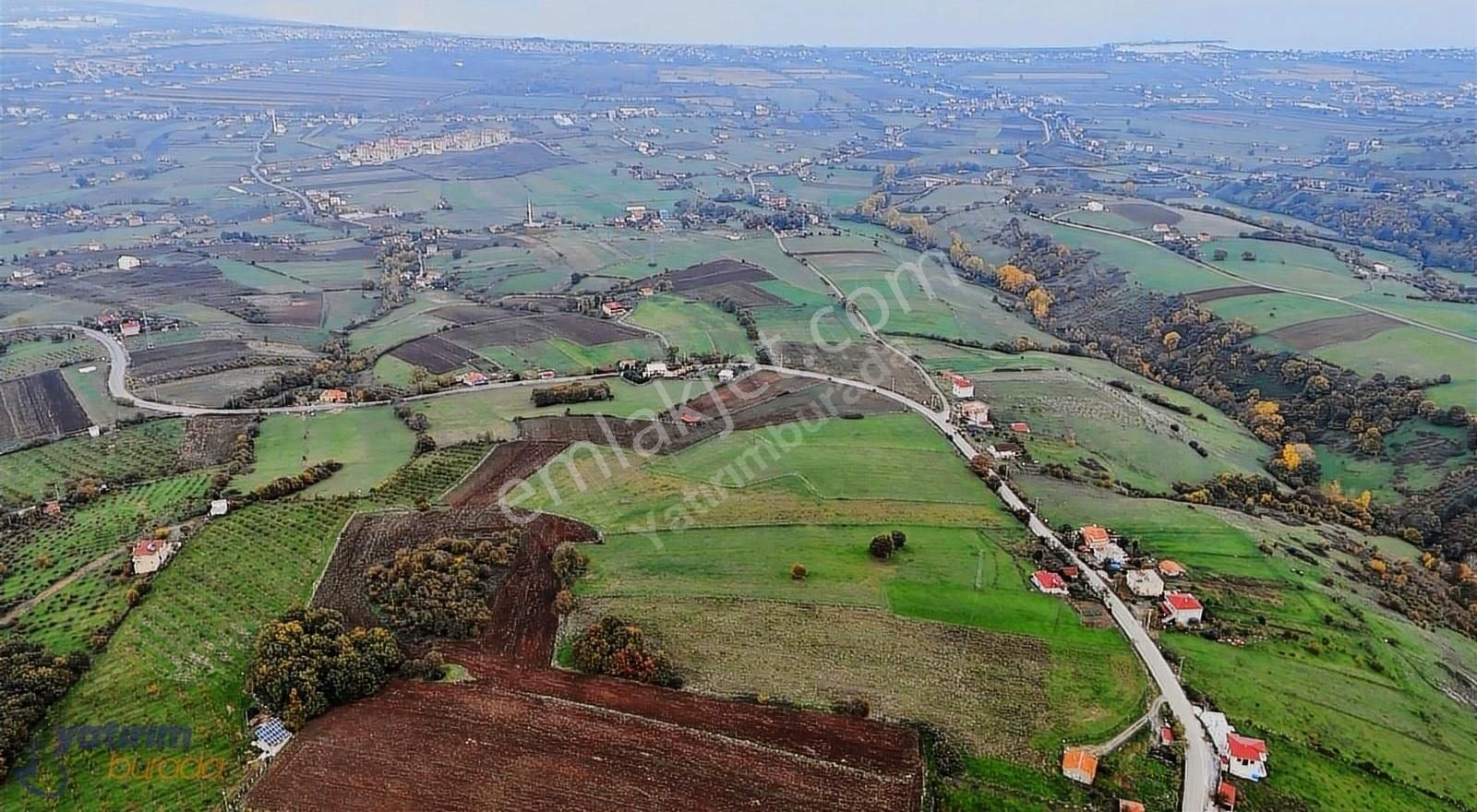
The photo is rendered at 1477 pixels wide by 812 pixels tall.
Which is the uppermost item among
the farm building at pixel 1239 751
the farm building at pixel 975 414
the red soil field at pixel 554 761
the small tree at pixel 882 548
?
the farm building at pixel 1239 751

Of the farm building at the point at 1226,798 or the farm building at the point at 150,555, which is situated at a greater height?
the farm building at the point at 1226,798

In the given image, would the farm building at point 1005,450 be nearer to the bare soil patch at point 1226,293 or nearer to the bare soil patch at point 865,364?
the bare soil patch at point 865,364

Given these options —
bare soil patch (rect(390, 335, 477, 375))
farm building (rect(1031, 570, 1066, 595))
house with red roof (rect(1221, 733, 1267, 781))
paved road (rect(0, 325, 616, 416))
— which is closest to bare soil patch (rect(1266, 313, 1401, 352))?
farm building (rect(1031, 570, 1066, 595))

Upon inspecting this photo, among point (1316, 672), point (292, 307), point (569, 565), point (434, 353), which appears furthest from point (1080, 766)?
point (292, 307)

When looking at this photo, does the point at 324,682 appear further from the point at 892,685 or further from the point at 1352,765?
the point at 1352,765

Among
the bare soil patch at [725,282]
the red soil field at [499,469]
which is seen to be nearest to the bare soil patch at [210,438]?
the red soil field at [499,469]

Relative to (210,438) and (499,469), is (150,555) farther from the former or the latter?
(210,438)

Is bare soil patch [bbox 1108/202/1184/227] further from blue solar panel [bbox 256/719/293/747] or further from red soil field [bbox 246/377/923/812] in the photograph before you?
blue solar panel [bbox 256/719/293/747]
